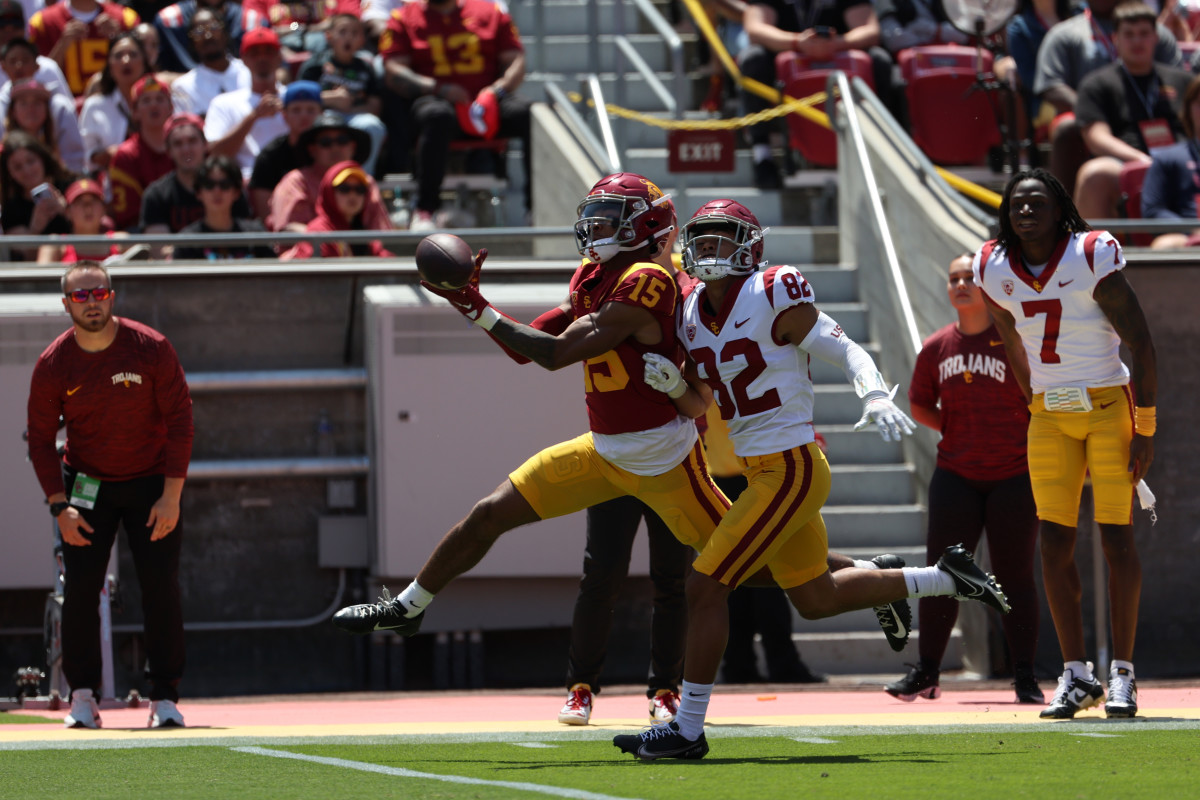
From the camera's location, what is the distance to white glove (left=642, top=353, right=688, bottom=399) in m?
5.91

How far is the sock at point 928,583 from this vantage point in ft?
19.8

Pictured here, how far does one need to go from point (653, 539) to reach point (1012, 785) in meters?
2.64

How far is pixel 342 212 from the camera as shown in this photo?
10531mm

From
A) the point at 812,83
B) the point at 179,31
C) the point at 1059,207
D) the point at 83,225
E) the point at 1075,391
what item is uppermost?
the point at 179,31

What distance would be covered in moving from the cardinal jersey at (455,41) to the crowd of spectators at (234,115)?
11 mm

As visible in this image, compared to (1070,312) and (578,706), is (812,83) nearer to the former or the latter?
(1070,312)

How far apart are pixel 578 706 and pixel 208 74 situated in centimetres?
708

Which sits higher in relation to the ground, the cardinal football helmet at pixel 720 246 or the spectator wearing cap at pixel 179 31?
the spectator wearing cap at pixel 179 31

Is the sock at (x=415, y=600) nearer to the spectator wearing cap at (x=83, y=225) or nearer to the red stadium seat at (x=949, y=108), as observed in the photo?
the spectator wearing cap at (x=83, y=225)

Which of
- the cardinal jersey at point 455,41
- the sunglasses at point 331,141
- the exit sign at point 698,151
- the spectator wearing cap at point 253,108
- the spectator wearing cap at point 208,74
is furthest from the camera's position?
the spectator wearing cap at point 208,74

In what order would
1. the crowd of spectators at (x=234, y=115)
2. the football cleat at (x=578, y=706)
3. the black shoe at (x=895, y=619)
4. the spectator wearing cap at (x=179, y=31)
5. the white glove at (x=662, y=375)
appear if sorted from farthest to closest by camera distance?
the spectator wearing cap at (x=179, y=31)
the crowd of spectators at (x=234, y=115)
the football cleat at (x=578, y=706)
the black shoe at (x=895, y=619)
the white glove at (x=662, y=375)

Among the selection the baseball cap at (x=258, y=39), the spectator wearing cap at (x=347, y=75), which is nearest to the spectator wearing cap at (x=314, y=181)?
the spectator wearing cap at (x=347, y=75)

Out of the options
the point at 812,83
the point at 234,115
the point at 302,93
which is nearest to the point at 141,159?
the point at 234,115

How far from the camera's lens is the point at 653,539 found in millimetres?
7145
